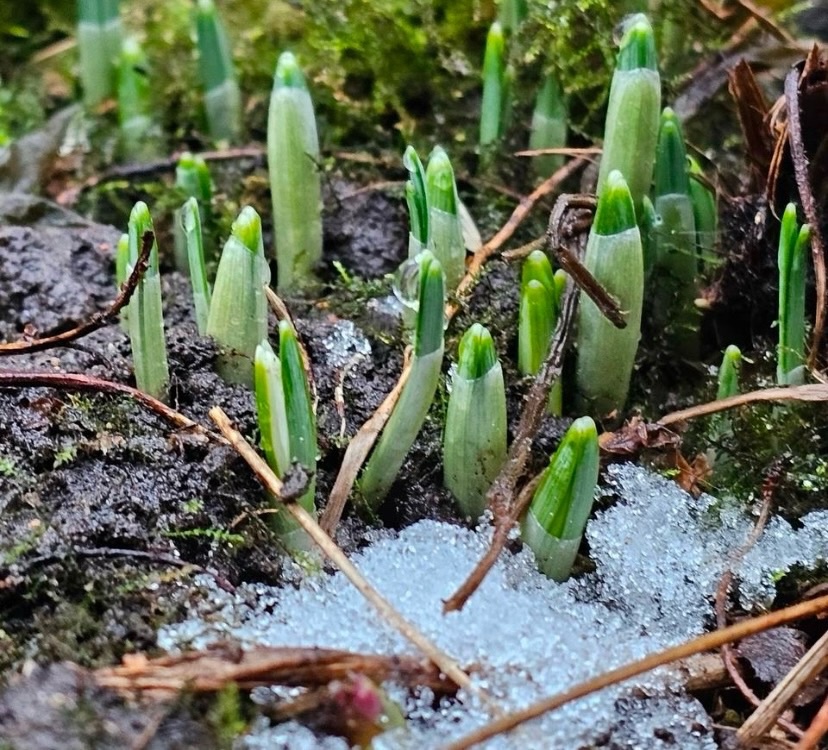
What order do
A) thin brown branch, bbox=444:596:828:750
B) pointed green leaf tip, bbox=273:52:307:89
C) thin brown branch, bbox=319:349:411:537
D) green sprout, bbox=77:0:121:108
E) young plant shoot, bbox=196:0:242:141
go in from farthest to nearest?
green sprout, bbox=77:0:121:108 → young plant shoot, bbox=196:0:242:141 → pointed green leaf tip, bbox=273:52:307:89 → thin brown branch, bbox=319:349:411:537 → thin brown branch, bbox=444:596:828:750

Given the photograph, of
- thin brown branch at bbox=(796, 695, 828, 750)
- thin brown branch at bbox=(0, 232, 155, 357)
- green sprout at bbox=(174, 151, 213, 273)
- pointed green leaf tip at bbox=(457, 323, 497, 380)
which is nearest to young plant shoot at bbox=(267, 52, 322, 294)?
green sprout at bbox=(174, 151, 213, 273)

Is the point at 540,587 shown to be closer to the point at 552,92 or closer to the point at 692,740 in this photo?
the point at 692,740

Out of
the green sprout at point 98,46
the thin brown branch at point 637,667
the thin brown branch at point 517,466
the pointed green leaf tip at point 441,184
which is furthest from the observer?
the green sprout at point 98,46

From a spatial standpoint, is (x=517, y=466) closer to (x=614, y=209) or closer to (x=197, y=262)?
(x=614, y=209)

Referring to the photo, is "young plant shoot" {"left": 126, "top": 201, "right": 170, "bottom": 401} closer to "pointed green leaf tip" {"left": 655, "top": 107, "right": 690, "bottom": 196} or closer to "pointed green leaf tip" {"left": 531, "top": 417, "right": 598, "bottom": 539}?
"pointed green leaf tip" {"left": 531, "top": 417, "right": 598, "bottom": 539}

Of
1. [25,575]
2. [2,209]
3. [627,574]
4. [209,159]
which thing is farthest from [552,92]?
[25,575]

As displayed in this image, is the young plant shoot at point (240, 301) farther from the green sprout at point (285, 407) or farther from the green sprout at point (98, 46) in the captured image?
the green sprout at point (98, 46)

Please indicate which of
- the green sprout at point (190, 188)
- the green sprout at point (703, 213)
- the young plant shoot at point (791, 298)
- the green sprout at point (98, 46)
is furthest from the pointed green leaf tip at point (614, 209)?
the green sprout at point (98, 46)
